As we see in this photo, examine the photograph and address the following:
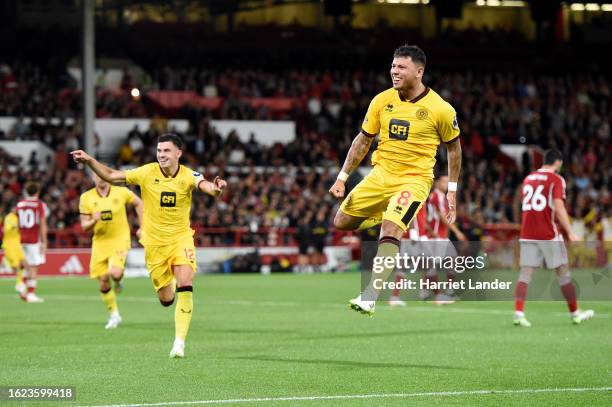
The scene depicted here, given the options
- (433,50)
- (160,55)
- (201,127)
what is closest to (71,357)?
(201,127)

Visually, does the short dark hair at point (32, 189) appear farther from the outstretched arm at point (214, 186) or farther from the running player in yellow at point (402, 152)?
the running player in yellow at point (402, 152)

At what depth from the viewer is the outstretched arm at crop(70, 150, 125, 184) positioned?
38.0 feet

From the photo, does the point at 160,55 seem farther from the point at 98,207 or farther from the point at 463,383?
the point at 463,383

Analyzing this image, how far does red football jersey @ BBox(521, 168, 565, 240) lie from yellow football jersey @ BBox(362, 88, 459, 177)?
549 cm

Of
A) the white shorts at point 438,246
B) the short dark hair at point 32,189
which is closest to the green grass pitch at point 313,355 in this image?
the white shorts at point 438,246

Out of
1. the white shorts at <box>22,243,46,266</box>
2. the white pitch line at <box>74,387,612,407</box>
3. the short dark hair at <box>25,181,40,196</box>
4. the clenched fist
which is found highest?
the clenched fist

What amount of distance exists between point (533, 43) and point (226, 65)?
597 inches

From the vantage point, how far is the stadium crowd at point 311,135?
36.5 meters

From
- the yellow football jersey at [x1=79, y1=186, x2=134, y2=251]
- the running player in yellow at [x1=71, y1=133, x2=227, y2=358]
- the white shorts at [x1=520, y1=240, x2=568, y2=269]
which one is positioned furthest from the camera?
the yellow football jersey at [x1=79, y1=186, x2=134, y2=251]

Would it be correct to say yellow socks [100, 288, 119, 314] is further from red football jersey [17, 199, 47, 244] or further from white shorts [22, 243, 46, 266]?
red football jersey [17, 199, 47, 244]

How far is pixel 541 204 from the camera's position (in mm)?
16609

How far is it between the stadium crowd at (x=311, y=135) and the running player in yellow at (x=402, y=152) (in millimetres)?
23132

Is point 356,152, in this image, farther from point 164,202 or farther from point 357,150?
point 164,202
